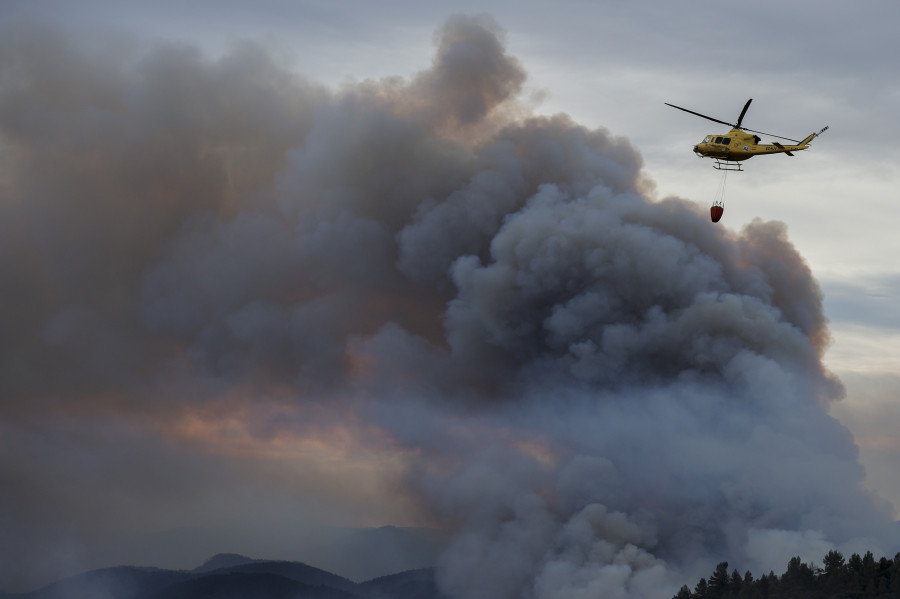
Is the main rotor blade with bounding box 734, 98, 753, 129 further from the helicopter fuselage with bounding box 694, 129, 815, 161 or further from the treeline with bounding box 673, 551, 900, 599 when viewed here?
the treeline with bounding box 673, 551, 900, 599

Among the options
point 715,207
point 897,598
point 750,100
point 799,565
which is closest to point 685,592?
point 799,565

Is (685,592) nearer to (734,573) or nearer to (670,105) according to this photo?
(734,573)

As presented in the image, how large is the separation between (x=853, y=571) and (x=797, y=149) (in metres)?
44.5

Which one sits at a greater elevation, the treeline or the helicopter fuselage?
the helicopter fuselage

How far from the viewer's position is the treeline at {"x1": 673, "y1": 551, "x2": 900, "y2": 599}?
10644cm

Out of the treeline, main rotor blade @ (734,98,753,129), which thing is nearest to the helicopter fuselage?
main rotor blade @ (734,98,753,129)

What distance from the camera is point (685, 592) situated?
125750 millimetres

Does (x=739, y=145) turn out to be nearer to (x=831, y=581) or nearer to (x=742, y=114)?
(x=742, y=114)

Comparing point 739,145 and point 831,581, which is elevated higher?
point 739,145

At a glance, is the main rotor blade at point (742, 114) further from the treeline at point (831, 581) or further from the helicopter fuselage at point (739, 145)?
the treeline at point (831, 581)

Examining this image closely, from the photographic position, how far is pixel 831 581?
10869cm

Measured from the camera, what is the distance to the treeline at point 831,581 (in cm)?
10644

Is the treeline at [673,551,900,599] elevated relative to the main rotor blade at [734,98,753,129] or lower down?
lower down

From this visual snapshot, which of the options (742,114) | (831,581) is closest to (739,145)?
(742,114)
